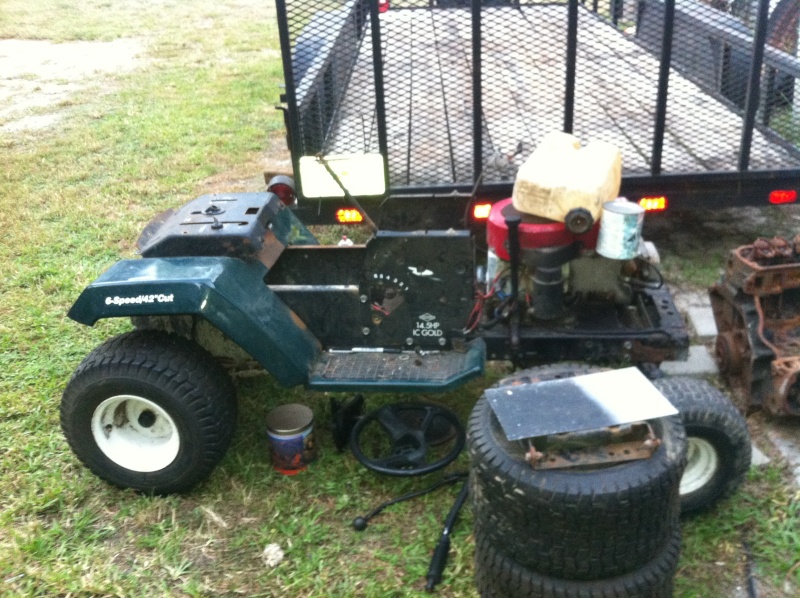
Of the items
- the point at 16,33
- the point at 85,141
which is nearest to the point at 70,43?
the point at 16,33

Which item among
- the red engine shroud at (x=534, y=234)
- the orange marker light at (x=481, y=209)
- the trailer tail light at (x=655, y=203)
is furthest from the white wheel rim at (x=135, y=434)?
the trailer tail light at (x=655, y=203)

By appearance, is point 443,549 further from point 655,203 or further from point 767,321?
point 655,203

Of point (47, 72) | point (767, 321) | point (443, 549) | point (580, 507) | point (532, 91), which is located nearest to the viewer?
point (580, 507)

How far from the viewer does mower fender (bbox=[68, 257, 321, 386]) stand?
9.78 ft

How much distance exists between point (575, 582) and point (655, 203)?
2.35 meters

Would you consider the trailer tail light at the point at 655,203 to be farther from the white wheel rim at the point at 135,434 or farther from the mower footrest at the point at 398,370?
the white wheel rim at the point at 135,434

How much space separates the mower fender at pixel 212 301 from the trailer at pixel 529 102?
927 millimetres

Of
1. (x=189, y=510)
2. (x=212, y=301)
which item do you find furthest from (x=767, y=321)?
(x=189, y=510)

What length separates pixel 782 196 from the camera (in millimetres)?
4199

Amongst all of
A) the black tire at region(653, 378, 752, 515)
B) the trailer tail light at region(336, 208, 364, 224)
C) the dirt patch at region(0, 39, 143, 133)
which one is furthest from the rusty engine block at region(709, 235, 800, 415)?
the dirt patch at region(0, 39, 143, 133)

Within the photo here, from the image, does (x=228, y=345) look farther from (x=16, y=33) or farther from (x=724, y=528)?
(x=16, y=33)

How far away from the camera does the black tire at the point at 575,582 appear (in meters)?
2.36

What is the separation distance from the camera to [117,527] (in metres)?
3.11

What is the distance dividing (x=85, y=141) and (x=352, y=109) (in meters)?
4.86
